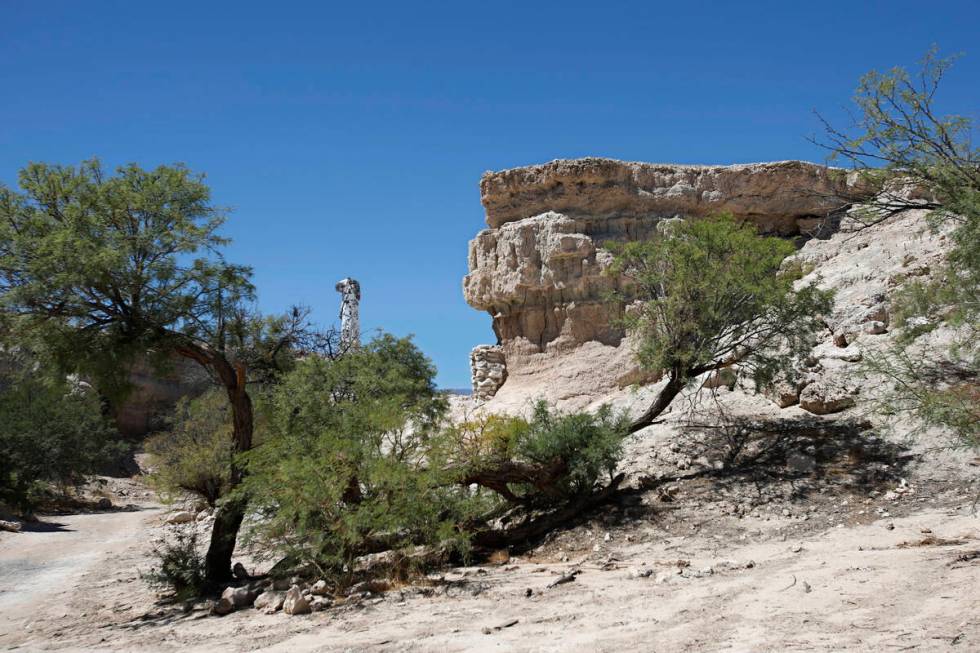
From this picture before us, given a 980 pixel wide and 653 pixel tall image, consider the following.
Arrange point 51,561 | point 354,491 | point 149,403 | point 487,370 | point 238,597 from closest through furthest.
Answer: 1. point 238,597
2. point 354,491
3. point 51,561
4. point 487,370
5. point 149,403

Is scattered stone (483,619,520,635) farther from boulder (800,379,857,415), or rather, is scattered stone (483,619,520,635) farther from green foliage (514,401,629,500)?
boulder (800,379,857,415)

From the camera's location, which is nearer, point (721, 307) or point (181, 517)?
point (721, 307)

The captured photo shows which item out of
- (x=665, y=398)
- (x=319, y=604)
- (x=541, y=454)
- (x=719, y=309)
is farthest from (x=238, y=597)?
(x=719, y=309)

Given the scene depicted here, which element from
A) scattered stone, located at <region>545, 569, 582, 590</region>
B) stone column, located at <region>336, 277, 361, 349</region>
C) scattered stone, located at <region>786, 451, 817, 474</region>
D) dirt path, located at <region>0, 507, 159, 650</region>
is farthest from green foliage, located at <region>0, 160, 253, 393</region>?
stone column, located at <region>336, 277, 361, 349</region>

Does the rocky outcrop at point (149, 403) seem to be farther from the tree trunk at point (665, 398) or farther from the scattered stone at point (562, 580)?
the scattered stone at point (562, 580)

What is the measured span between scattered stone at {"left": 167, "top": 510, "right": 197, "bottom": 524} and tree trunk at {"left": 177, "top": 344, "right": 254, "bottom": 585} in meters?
9.64

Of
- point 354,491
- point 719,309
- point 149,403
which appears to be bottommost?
point 354,491

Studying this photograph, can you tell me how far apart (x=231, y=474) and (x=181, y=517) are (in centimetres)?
1036

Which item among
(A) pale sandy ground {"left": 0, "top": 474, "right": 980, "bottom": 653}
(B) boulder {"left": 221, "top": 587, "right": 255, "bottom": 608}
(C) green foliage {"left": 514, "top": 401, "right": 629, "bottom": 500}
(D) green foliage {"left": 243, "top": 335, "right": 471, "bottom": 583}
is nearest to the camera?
(A) pale sandy ground {"left": 0, "top": 474, "right": 980, "bottom": 653}

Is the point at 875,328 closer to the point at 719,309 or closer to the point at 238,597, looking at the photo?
the point at 719,309

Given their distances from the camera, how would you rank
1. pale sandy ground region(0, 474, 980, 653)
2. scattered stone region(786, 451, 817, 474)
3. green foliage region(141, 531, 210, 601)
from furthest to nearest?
scattered stone region(786, 451, 817, 474), green foliage region(141, 531, 210, 601), pale sandy ground region(0, 474, 980, 653)

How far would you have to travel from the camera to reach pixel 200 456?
61.5ft

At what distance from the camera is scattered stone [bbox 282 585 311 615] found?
25.6ft

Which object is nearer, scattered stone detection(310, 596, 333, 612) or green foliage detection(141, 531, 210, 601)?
scattered stone detection(310, 596, 333, 612)
